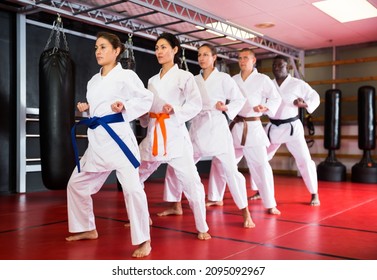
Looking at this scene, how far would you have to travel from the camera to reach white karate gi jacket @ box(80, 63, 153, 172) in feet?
7.93

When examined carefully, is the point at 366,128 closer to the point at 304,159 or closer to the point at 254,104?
the point at 304,159

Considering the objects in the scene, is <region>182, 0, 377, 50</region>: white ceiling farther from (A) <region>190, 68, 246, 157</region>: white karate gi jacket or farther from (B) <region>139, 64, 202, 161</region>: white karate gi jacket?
(B) <region>139, 64, 202, 161</region>: white karate gi jacket

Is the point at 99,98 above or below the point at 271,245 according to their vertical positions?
above

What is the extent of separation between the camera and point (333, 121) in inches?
271

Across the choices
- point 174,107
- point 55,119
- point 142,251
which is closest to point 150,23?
point 55,119

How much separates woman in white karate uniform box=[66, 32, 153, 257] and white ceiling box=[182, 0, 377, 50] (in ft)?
9.46

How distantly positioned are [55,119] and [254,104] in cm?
186

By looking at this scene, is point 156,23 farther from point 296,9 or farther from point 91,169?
point 91,169

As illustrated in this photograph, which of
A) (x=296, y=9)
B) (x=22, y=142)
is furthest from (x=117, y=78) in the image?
(x=296, y=9)

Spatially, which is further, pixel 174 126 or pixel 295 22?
pixel 295 22

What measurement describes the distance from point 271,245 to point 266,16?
3.91 metres

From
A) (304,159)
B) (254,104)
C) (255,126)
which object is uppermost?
(254,104)

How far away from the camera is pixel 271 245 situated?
8.64 feet
